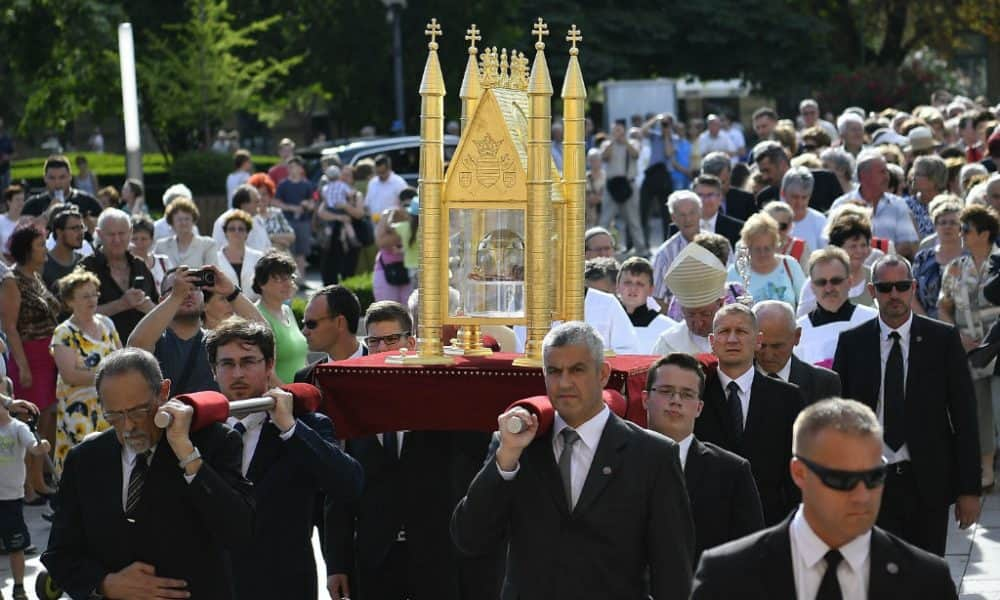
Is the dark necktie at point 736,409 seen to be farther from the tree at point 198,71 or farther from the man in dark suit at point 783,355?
the tree at point 198,71

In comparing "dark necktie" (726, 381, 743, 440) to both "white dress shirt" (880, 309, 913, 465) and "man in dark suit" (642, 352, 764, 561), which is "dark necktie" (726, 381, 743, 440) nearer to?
"man in dark suit" (642, 352, 764, 561)

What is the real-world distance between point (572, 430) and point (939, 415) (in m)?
3.48

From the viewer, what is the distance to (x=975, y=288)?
1224cm

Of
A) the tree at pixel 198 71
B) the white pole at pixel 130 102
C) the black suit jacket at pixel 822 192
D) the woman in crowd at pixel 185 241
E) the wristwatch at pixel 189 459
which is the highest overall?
the tree at pixel 198 71

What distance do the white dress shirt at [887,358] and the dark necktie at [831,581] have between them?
4.55 metres

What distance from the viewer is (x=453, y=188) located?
301 inches

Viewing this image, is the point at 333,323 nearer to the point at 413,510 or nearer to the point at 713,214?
the point at 413,510

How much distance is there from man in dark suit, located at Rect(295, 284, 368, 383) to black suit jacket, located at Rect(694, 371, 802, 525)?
1790 millimetres

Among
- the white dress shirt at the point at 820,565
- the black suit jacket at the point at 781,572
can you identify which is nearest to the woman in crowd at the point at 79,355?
the black suit jacket at the point at 781,572

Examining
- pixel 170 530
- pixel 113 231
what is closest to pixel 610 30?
pixel 113 231

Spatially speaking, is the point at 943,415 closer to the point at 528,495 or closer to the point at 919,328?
the point at 919,328

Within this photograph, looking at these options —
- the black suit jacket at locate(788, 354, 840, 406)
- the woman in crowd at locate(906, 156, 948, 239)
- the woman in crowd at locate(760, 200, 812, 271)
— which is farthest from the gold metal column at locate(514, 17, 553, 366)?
the woman in crowd at locate(906, 156, 948, 239)

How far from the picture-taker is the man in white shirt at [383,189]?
2244cm

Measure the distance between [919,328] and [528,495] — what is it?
359 centimetres
